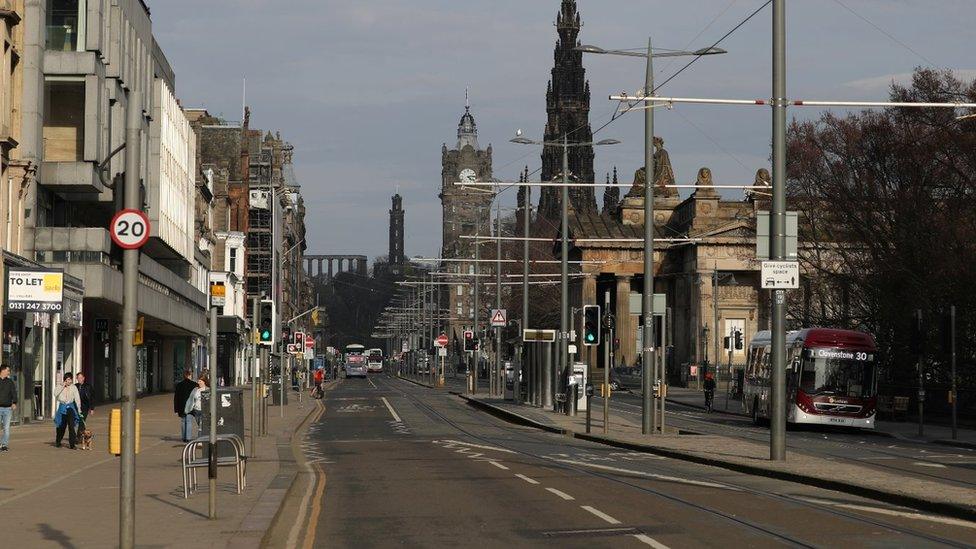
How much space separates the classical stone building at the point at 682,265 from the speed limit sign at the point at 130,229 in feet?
286

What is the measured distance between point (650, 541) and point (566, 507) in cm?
368

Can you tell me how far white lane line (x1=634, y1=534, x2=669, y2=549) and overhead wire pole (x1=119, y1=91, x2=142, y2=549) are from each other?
464 cm

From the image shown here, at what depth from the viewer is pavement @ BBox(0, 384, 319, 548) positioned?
1456 centimetres

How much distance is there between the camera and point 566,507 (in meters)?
17.6

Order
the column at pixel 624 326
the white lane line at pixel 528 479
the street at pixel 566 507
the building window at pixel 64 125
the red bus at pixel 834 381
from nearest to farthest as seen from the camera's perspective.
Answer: the street at pixel 566 507 < the white lane line at pixel 528 479 < the red bus at pixel 834 381 < the building window at pixel 64 125 < the column at pixel 624 326

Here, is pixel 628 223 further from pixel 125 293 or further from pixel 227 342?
pixel 125 293

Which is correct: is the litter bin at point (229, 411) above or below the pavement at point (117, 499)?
above

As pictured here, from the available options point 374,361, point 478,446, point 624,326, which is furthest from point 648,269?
point 374,361

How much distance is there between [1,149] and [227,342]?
70.1 metres

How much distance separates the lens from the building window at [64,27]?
163 feet

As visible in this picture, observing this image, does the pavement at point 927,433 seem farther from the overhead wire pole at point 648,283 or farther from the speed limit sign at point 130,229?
the speed limit sign at point 130,229

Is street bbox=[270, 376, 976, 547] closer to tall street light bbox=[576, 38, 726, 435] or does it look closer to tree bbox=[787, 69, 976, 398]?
tall street light bbox=[576, 38, 726, 435]

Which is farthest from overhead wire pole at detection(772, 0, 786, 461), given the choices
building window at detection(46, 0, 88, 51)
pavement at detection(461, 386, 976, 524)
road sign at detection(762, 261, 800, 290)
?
building window at detection(46, 0, 88, 51)

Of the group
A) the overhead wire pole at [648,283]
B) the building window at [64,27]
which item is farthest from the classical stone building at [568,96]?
the overhead wire pole at [648,283]
